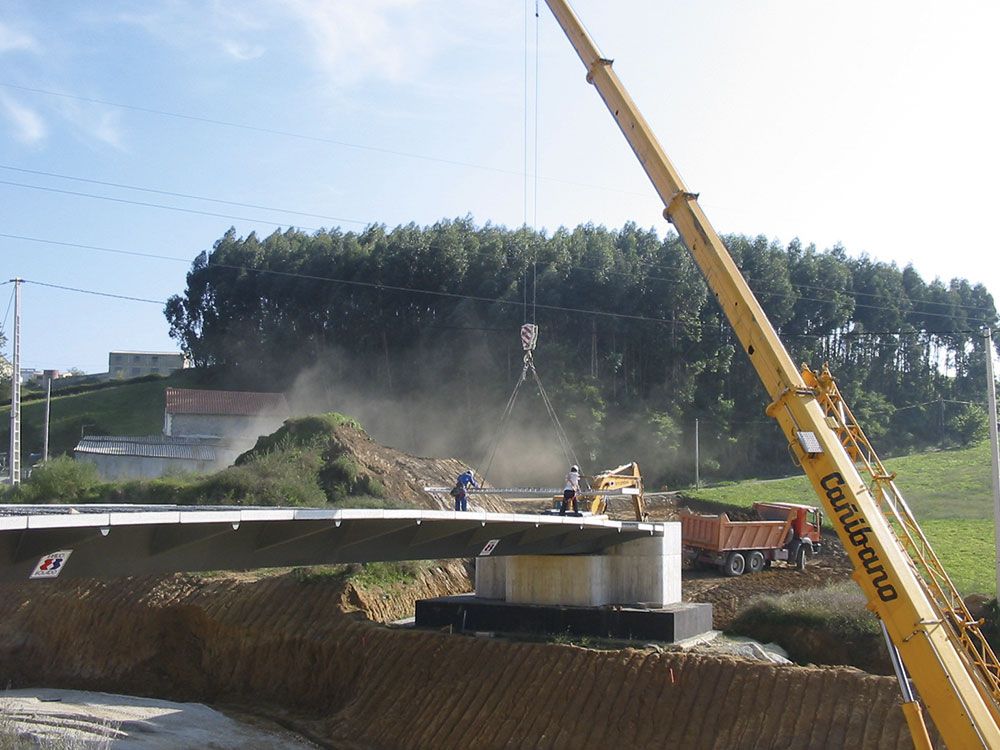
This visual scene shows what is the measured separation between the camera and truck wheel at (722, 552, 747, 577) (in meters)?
35.9

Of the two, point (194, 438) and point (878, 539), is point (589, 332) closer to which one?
point (194, 438)

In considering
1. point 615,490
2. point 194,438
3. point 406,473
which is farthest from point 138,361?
point 615,490

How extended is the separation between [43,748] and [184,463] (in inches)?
1569

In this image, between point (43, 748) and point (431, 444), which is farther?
point (431, 444)

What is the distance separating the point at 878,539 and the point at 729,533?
2070 centimetres

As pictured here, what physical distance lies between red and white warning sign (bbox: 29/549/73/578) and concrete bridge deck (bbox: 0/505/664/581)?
0.05 ft

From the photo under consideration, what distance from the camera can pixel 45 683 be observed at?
3064 centimetres

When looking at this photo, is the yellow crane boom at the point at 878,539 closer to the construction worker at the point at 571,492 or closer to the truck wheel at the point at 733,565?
the construction worker at the point at 571,492

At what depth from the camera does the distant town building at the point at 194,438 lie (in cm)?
5466

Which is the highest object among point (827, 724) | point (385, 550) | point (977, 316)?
point (977, 316)

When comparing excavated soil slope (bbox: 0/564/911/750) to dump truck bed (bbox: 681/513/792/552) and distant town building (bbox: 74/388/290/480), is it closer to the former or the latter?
dump truck bed (bbox: 681/513/792/552)

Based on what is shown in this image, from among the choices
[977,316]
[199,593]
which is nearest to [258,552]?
[199,593]

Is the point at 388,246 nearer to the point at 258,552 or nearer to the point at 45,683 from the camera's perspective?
the point at 45,683

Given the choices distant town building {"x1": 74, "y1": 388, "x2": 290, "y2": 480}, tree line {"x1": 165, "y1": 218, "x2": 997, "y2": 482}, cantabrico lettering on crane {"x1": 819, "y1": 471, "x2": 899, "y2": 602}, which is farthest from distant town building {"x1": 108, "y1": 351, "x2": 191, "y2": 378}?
cantabrico lettering on crane {"x1": 819, "y1": 471, "x2": 899, "y2": 602}
